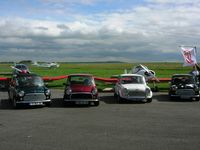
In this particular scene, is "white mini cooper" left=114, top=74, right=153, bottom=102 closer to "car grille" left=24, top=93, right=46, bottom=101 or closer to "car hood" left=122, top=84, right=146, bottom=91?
"car hood" left=122, top=84, right=146, bottom=91

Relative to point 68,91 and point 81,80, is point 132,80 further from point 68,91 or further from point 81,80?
point 68,91

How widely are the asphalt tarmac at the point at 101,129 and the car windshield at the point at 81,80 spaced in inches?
119

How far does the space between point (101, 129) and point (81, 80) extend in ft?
30.0

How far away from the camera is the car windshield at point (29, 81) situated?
20.5 m

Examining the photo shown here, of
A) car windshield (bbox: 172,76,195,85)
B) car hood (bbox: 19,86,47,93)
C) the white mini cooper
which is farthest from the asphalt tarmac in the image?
car windshield (bbox: 172,76,195,85)

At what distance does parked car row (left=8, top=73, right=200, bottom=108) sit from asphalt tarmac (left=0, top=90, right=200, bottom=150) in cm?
143

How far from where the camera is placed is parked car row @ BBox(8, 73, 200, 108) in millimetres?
19453

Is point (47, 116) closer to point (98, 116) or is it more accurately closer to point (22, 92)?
point (98, 116)

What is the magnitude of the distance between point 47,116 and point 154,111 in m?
4.84

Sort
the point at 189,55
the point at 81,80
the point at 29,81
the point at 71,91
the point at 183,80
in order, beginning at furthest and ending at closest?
the point at 189,55 → the point at 183,80 → the point at 81,80 → the point at 29,81 → the point at 71,91

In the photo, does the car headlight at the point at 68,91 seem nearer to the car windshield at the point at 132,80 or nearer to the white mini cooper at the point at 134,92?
the white mini cooper at the point at 134,92

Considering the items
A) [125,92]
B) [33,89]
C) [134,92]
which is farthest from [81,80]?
[134,92]

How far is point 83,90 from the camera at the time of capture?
20.3 m

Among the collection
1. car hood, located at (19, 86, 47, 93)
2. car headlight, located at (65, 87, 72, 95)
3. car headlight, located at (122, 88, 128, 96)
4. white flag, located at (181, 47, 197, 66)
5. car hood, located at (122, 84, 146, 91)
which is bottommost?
car headlight, located at (122, 88, 128, 96)
